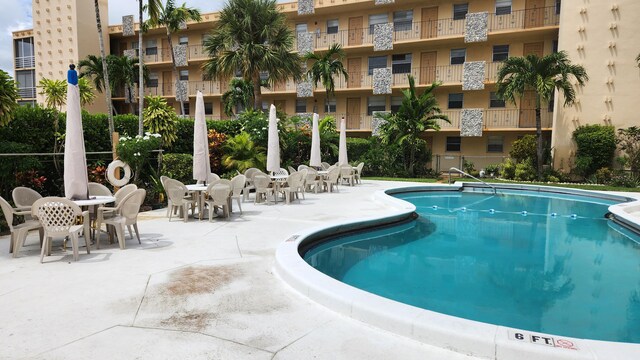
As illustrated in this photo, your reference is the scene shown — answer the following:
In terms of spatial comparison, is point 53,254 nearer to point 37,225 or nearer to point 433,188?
point 37,225

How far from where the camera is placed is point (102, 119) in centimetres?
1302

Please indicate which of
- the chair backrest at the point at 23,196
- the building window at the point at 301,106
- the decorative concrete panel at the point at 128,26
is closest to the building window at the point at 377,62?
the building window at the point at 301,106

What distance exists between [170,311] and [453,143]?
26.1 m

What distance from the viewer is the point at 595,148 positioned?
20812 millimetres

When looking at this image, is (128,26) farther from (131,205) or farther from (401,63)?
(131,205)

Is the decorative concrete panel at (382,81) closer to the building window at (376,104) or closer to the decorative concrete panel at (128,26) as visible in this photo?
the building window at (376,104)

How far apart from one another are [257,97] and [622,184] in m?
19.4

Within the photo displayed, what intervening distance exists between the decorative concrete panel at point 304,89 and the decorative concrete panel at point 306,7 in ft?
17.5

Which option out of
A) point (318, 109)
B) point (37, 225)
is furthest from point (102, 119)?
point (318, 109)

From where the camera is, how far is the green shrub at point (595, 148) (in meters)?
20.7

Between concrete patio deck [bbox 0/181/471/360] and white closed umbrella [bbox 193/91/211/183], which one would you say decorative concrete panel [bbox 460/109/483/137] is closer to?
white closed umbrella [bbox 193/91/211/183]

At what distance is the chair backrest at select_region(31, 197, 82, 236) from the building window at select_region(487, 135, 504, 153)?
84.6 feet

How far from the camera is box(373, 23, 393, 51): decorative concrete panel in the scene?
27.1m

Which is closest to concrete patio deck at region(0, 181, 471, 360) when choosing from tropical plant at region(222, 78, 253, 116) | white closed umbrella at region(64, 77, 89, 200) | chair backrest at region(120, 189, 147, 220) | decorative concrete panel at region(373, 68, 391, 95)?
chair backrest at region(120, 189, 147, 220)
